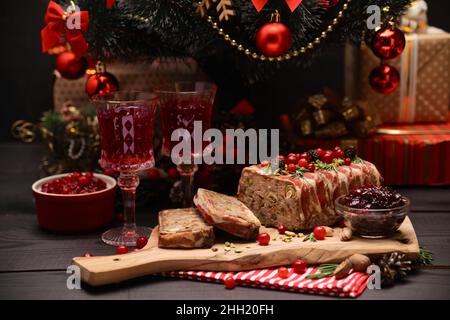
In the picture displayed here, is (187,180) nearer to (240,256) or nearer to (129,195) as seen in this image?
(129,195)

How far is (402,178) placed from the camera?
265 cm

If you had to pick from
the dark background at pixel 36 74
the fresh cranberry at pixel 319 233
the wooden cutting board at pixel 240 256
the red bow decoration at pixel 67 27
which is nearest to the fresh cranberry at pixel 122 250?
the wooden cutting board at pixel 240 256

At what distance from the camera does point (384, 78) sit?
2.37m

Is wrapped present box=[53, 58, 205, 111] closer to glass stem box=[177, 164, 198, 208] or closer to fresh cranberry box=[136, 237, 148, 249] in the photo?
glass stem box=[177, 164, 198, 208]

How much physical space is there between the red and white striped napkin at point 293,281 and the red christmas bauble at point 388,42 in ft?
2.54

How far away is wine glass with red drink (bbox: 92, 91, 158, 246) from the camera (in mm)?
1981

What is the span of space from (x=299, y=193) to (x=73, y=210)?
27.9 inches

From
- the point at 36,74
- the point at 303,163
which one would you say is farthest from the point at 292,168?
the point at 36,74

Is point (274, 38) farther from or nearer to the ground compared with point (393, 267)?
farther from the ground

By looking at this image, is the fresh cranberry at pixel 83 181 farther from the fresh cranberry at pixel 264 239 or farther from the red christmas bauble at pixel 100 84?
the fresh cranberry at pixel 264 239

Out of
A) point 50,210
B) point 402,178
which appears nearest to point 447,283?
point 402,178

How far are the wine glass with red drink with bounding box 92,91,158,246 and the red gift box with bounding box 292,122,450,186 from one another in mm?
753

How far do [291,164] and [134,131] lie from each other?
49 cm
